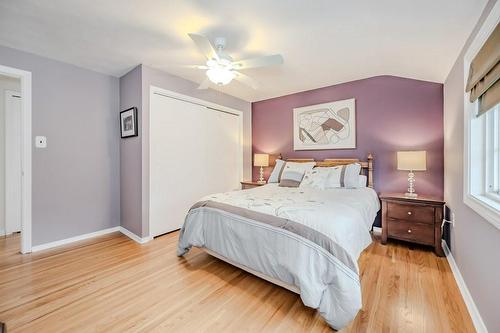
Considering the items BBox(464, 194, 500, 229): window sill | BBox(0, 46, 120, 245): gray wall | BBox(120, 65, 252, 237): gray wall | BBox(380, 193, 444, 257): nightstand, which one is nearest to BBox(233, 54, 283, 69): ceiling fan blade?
BBox(120, 65, 252, 237): gray wall

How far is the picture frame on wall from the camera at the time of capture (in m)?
3.37

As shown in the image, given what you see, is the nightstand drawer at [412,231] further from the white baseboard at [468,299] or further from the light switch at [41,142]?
the light switch at [41,142]

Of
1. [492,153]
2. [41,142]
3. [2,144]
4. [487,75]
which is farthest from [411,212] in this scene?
[2,144]

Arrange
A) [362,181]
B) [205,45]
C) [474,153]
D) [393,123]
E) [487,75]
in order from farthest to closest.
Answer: [393,123] → [362,181] → [205,45] → [474,153] → [487,75]

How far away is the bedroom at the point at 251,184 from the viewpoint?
57.7 inches

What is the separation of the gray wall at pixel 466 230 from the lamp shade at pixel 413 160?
0.75ft

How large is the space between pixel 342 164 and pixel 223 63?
89.9 inches

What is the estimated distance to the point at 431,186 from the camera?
2791 mm

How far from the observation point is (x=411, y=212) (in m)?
2.50

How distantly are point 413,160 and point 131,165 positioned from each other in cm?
372

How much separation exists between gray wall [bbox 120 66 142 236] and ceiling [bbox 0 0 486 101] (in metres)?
0.30

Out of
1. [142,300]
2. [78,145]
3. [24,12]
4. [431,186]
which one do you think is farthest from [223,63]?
[431,186]

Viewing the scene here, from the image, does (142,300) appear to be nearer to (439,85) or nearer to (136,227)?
(136,227)

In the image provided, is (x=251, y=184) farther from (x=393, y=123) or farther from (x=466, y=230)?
(x=466, y=230)
